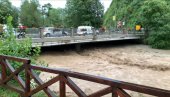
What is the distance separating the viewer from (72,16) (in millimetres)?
52906

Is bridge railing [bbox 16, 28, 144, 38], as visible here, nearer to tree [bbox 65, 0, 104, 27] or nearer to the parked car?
the parked car

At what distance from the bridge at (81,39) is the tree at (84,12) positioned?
1745 centimetres

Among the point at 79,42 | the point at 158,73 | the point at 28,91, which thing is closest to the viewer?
the point at 28,91

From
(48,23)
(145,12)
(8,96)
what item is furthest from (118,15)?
(8,96)

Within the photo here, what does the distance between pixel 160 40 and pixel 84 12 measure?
2261cm

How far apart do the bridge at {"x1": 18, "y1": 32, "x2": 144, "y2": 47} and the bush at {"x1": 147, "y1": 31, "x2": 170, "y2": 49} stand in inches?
128

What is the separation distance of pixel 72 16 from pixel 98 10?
17.6 ft

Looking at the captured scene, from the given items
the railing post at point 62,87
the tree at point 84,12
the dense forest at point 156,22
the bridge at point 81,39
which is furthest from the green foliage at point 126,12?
the railing post at point 62,87

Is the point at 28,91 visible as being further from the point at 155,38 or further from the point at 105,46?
the point at 155,38

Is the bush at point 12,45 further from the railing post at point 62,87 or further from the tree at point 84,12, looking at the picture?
the tree at point 84,12

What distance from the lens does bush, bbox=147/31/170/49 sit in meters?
31.5

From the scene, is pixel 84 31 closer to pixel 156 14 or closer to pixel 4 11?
pixel 156 14

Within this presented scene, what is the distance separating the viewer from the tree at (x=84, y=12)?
51.7 meters

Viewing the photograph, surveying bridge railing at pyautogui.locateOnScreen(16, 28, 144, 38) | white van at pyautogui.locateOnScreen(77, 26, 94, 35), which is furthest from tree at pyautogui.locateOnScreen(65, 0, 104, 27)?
white van at pyautogui.locateOnScreen(77, 26, 94, 35)
